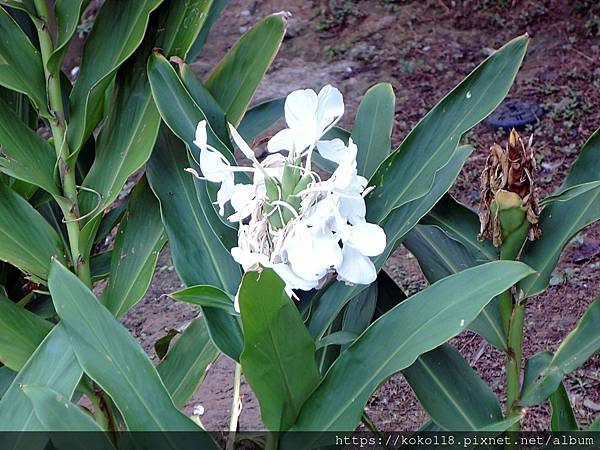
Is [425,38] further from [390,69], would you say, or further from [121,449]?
[121,449]

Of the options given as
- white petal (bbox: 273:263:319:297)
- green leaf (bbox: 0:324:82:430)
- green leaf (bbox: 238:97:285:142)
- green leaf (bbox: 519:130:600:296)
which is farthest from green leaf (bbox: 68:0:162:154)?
green leaf (bbox: 519:130:600:296)

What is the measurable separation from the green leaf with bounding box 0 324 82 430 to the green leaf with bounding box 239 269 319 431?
11.5 inches

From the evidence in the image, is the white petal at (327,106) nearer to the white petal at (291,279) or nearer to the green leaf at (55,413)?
the white petal at (291,279)

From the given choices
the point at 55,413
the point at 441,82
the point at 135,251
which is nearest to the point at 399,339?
the point at 55,413

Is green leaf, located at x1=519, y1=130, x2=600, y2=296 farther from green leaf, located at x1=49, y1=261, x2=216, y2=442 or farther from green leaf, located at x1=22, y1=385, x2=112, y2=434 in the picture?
green leaf, located at x1=22, y1=385, x2=112, y2=434

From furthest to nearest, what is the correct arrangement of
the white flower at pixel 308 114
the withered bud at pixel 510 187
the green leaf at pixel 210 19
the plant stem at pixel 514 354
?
the green leaf at pixel 210 19
the plant stem at pixel 514 354
the withered bud at pixel 510 187
the white flower at pixel 308 114

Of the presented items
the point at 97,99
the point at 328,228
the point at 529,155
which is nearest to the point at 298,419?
the point at 328,228

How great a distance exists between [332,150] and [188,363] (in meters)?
0.52

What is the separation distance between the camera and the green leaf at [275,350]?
867 millimetres

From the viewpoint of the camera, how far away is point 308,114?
3.29ft

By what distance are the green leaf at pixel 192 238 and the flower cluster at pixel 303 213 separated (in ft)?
0.65

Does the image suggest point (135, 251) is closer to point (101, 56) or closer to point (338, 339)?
point (101, 56)

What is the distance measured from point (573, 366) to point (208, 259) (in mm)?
577

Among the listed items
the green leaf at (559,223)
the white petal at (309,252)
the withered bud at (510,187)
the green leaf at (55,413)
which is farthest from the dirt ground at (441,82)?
the white petal at (309,252)
